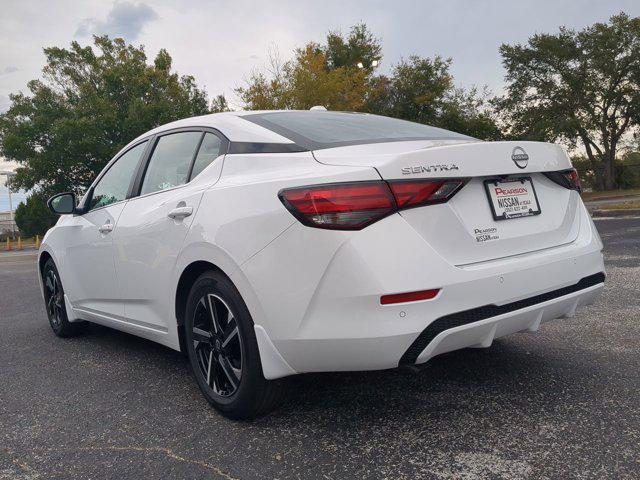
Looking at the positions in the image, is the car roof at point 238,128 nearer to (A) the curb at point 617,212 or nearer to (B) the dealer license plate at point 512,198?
(B) the dealer license plate at point 512,198

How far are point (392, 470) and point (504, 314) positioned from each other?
0.81 meters

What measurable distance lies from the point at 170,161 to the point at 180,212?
26.0 inches

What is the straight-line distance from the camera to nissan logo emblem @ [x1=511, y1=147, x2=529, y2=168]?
2.77 meters

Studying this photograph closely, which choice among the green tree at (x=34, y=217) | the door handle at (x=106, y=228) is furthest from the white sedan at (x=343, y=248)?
the green tree at (x=34, y=217)

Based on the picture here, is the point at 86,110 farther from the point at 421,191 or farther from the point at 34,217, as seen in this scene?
the point at 421,191

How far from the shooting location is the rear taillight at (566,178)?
3.05 meters

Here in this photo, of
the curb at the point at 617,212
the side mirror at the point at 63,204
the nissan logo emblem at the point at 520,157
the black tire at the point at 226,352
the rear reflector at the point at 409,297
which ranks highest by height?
the side mirror at the point at 63,204

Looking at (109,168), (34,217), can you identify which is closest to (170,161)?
(109,168)

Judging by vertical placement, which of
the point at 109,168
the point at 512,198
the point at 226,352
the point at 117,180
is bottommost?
the point at 226,352

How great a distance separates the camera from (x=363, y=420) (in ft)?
→ 9.29

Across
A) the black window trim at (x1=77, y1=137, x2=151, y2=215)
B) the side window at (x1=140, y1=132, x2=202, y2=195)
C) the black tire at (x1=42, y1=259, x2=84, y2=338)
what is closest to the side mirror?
the black window trim at (x1=77, y1=137, x2=151, y2=215)

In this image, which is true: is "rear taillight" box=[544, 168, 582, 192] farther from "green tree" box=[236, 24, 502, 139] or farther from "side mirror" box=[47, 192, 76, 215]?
"green tree" box=[236, 24, 502, 139]

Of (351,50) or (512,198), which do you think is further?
(351,50)

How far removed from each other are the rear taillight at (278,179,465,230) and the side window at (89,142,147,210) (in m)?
2.03
